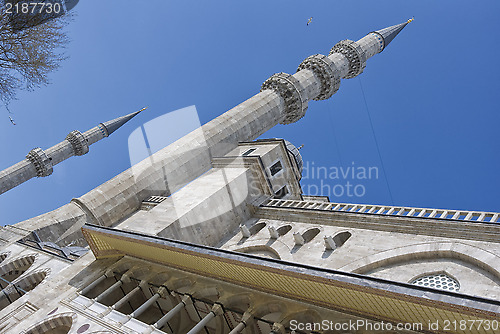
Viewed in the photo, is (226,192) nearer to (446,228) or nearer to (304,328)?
(446,228)

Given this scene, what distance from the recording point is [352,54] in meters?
44.7

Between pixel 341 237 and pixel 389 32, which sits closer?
pixel 341 237

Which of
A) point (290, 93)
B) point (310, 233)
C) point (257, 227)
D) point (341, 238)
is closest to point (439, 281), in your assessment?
point (341, 238)

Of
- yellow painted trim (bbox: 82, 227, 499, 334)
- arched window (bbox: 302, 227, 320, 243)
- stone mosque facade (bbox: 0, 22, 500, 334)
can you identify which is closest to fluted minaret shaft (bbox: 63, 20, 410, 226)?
stone mosque facade (bbox: 0, 22, 500, 334)

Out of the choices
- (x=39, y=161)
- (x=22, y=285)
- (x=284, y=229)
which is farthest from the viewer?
(x=39, y=161)

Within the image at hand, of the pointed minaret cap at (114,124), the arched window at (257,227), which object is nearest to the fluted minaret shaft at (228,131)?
the arched window at (257,227)

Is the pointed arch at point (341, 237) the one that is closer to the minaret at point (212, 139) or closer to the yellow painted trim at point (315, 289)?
the yellow painted trim at point (315, 289)

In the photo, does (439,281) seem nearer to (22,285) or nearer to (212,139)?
(22,285)

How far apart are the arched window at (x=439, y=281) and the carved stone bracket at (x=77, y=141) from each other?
3510cm

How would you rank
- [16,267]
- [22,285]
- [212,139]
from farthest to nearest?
[212,139]
[16,267]
[22,285]

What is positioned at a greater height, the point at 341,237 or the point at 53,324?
the point at 53,324

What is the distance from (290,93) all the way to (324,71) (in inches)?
220

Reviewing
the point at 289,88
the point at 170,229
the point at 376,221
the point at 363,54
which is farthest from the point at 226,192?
the point at 363,54

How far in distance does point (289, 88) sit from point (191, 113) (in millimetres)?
9561
